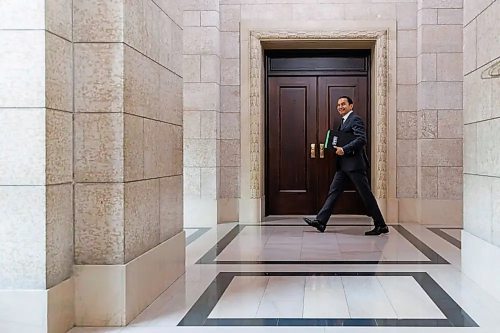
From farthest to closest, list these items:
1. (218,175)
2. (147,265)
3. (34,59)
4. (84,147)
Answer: (218,175)
(147,265)
(84,147)
(34,59)

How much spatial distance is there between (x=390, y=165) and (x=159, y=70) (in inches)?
201

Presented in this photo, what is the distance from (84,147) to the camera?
12.1ft

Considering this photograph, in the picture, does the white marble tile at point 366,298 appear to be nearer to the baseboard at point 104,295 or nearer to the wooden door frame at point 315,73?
the baseboard at point 104,295

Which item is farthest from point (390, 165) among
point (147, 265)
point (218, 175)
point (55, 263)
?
point (55, 263)

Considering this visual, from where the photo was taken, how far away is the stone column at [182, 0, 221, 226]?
8.65 metres

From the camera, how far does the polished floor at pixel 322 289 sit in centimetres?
372

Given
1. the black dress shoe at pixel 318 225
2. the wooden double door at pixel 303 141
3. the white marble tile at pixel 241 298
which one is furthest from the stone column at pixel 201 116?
the white marble tile at pixel 241 298

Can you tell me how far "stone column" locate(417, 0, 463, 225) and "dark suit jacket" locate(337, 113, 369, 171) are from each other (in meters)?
1.39

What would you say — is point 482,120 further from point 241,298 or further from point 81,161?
point 81,161

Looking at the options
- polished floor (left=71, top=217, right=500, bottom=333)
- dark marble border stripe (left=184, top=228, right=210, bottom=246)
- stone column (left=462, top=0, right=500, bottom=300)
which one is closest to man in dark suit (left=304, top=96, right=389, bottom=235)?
polished floor (left=71, top=217, right=500, bottom=333)

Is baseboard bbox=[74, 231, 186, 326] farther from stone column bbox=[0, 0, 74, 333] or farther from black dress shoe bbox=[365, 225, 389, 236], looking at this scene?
black dress shoe bbox=[365, 225, 389, 236]

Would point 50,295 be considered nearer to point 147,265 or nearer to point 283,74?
point 147,265

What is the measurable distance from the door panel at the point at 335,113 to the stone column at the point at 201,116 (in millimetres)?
2073

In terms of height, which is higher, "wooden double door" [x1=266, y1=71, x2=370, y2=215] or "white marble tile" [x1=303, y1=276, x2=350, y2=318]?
"wooden double door" [x1=266, y1=71, x2=370, y2=215]
